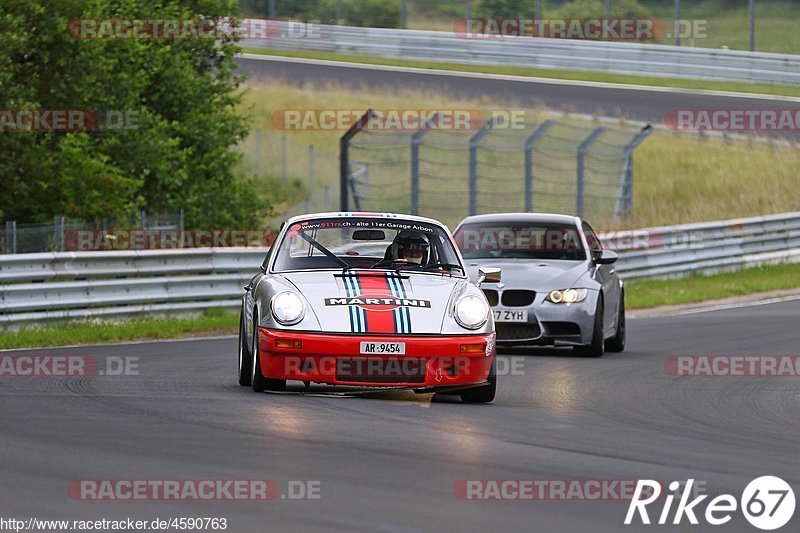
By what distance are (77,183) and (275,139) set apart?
1609 cm

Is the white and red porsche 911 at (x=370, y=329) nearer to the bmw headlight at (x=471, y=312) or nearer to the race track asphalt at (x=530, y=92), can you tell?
the bmw headlight at (x=471, y=312)

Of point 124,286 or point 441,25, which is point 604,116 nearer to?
point 441,25

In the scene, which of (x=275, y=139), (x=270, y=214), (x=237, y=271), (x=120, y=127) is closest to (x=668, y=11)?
(x=275, y=139)

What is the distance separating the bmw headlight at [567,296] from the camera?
599 inches

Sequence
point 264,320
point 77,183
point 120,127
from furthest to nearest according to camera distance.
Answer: point 120,127 < point 77,183 < point 264,320

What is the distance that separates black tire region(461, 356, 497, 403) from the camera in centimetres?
1098

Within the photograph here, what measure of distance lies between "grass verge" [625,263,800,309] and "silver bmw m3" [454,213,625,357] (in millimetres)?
6870

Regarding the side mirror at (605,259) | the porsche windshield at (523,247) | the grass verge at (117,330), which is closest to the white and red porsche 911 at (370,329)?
the side mirror at (605,259)

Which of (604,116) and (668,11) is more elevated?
(668,11)

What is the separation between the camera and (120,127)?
28.3 m

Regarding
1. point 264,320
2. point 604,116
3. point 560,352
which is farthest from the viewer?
point 604,116

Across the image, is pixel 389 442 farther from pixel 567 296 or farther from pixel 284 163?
pixel 284 163

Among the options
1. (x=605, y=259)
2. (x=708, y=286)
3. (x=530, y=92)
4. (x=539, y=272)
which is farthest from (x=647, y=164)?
(x=539, y=272)

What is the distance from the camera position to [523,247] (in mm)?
16656
